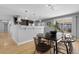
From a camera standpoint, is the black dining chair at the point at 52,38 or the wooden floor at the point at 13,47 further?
the black dining chair at the point at 52,38

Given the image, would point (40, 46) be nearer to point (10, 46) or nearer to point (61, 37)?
point (61, 37)

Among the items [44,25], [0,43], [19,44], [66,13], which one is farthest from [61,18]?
[0,43]

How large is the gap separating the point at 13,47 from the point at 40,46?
53 cm

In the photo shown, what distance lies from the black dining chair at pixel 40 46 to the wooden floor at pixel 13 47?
0.08m

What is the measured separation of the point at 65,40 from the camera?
193 cm

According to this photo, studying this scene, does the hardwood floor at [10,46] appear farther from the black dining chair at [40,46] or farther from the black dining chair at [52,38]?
the black dining chair at [52,38]

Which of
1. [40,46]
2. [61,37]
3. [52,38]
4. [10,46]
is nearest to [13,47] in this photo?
[10,46]

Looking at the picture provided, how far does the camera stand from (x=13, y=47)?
6.07ft

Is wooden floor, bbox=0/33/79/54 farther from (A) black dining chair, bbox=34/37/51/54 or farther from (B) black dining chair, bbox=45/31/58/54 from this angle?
(B) black dining chair, bbox=45/31/58/54

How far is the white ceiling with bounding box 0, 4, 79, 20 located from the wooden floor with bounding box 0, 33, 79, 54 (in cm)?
50

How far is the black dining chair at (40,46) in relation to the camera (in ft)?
6.12

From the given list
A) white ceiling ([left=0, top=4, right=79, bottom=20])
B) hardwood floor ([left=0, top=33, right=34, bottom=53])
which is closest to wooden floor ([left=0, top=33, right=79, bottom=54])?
hardwood floor ([left=0, top=33, right=34, bottom=53])

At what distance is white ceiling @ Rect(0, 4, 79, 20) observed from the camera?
1.62 m

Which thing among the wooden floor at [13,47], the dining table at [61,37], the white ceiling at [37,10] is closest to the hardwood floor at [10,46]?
the wooden floor at [13,47]
